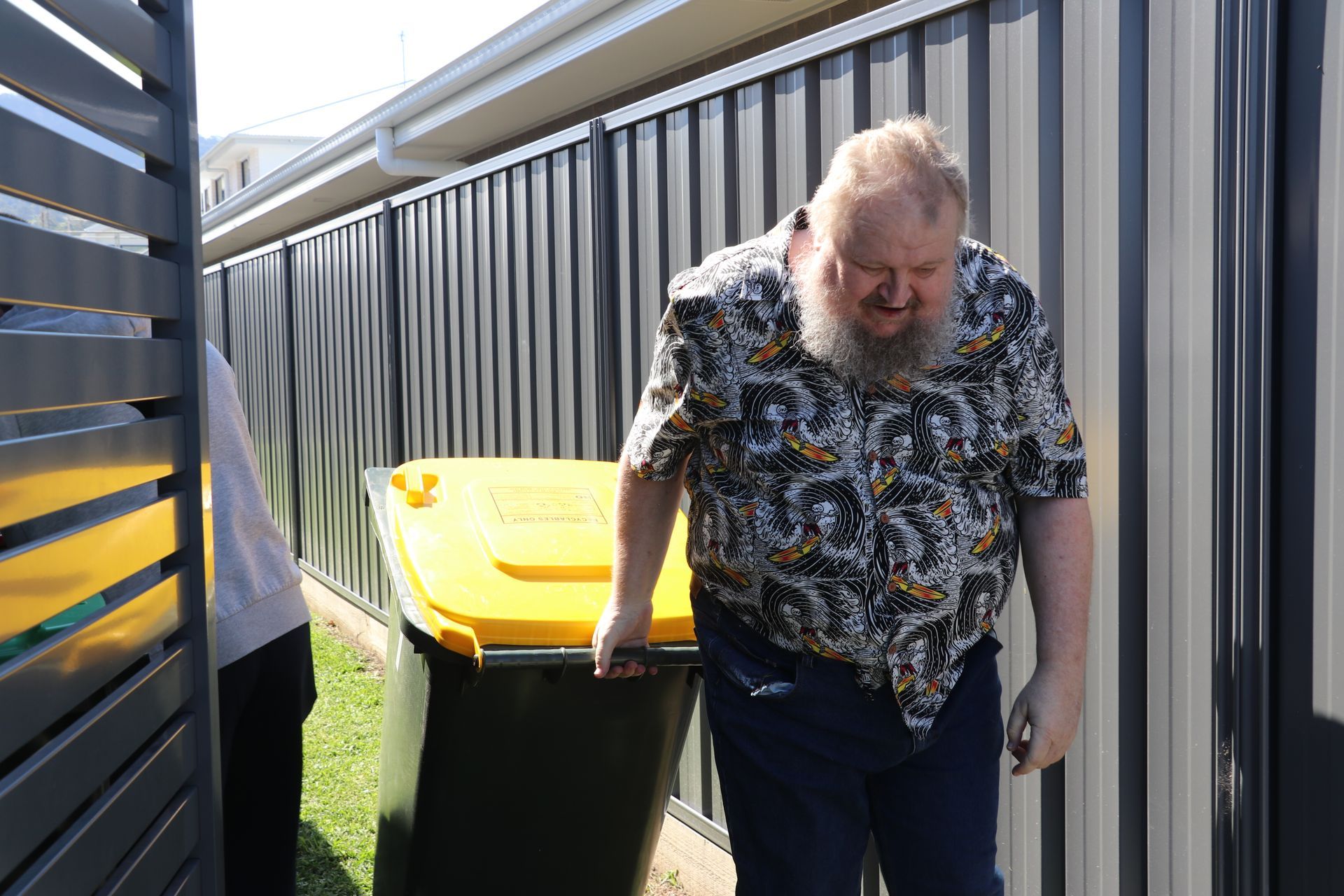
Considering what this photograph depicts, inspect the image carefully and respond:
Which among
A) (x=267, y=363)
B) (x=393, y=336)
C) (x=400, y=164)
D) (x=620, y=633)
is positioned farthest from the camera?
(x=267, y=363)

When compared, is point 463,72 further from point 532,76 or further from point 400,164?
point 400,164

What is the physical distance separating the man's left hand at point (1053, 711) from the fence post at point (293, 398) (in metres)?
7.38

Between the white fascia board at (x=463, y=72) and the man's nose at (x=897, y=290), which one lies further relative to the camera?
the white fascia board at (x=463, y=72)

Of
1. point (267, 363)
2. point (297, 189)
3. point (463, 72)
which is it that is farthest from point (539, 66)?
point (297, 189)

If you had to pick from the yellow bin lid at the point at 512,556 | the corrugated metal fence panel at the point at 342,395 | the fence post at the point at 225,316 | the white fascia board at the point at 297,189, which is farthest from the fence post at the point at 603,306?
the fence post at the point at 225,316

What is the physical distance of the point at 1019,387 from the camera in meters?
2.15

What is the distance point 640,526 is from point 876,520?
0.55 m

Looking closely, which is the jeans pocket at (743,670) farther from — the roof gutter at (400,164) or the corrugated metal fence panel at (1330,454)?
the roof gutter at (400,164)

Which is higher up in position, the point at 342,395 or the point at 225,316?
the point at 225,316

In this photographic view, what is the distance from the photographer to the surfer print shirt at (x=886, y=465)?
7.01 ft

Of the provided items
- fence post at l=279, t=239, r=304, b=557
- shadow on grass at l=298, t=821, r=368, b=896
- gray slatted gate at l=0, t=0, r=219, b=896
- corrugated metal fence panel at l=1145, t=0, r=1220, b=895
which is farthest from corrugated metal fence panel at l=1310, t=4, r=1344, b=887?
fence post at l=279, t=239, r=304, b=557

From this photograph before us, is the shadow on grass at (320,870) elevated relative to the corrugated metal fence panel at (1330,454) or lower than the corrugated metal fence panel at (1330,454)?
lower

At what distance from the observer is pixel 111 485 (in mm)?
1516

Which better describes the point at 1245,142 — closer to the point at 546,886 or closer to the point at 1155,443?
the point at 1155,443
